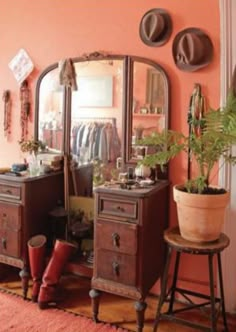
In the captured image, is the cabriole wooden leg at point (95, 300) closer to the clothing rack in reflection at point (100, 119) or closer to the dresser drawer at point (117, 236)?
the dresser drawer at point (117, 236)

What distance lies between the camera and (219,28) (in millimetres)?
2449

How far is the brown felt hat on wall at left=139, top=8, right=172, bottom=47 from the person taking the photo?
2.57 metres

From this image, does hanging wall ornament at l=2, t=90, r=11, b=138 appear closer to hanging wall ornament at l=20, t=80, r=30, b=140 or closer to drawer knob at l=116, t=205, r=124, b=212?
hanging wall ornament at l=20, t=80, r=30, b=140

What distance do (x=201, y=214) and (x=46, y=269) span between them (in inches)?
46.7

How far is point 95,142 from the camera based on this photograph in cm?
290

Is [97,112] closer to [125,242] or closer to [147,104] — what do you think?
[147,104]

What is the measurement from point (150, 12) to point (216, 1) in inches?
17.5

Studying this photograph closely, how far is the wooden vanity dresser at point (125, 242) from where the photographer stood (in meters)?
2.25

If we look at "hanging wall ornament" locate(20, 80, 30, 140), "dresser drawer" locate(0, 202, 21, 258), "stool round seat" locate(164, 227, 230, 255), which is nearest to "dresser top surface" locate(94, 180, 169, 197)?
"stool round seat" locate(164, 227, 230, 255)

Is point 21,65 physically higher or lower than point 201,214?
higher

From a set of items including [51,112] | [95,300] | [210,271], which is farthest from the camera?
[51,112]

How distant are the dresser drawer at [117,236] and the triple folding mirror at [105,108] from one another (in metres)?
0.58

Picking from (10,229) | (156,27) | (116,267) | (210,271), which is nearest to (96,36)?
(156,27)

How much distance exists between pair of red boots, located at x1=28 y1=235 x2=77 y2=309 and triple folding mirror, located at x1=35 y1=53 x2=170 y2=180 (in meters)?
Answer: 0.69
